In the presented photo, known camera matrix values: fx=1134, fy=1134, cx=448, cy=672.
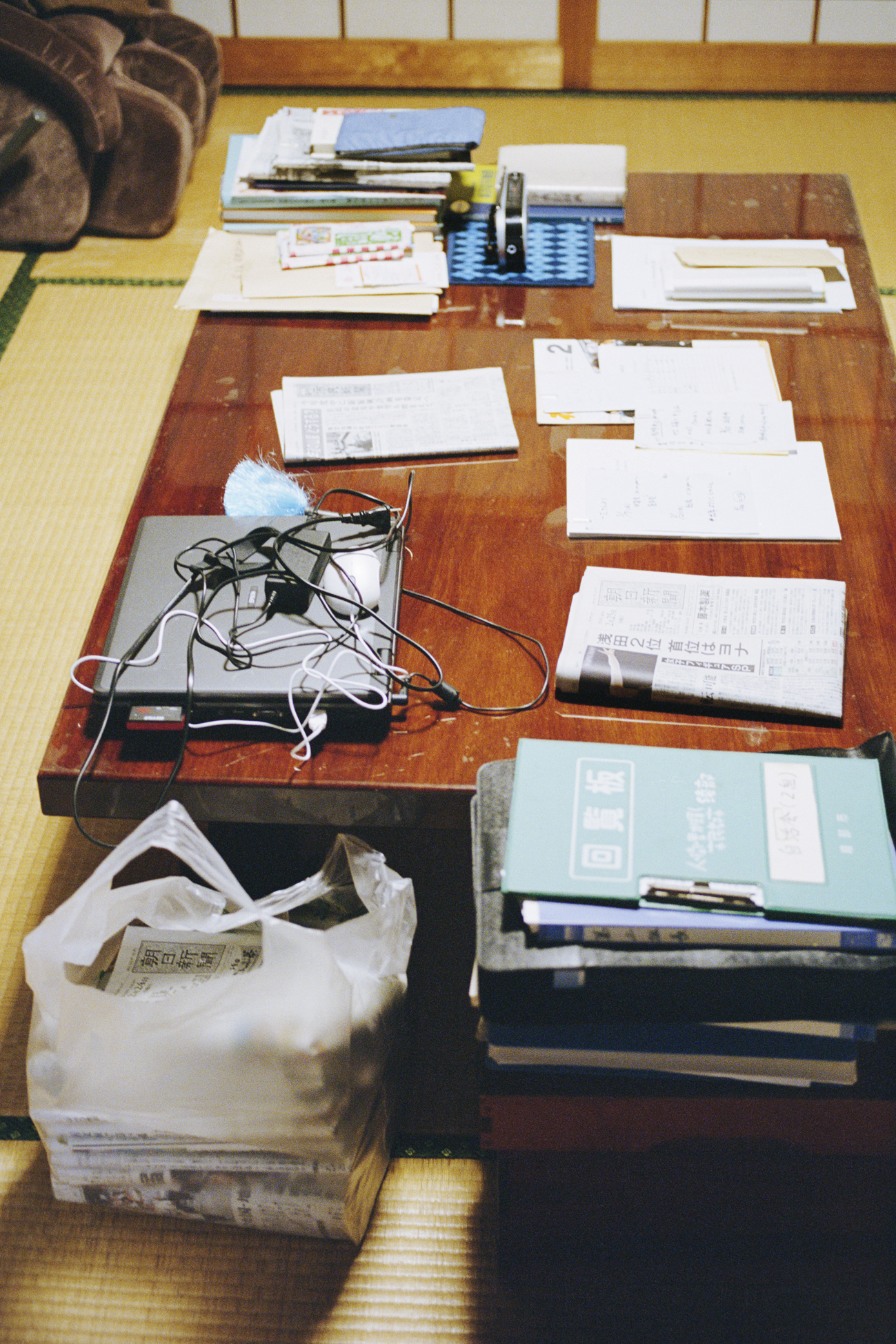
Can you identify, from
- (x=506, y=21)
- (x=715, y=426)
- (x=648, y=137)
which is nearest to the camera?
(x=715, y=426)

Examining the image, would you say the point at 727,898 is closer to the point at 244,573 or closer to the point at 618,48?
the point at 244,573

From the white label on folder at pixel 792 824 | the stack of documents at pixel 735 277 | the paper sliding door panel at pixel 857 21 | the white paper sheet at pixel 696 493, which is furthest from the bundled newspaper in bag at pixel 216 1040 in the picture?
the paper sliding door panel at pixel 857 21

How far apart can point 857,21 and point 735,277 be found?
212 cm

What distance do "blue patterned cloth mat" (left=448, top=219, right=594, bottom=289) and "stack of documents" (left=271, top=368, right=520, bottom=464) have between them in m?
0.29

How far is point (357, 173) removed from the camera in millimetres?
2002

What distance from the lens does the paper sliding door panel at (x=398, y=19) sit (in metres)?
3.39

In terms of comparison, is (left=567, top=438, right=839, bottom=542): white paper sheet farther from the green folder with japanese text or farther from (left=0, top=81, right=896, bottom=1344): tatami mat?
(left=0, top=81, right=896, bottom=1344): tatami mat

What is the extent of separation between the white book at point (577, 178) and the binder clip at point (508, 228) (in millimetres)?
84

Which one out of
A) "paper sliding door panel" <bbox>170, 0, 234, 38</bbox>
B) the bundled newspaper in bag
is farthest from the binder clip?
"paper sliding door panel" <bbox>170, 0, 234, 38</bbox>

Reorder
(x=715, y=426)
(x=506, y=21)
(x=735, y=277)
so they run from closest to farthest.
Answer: (x=715, y=426) < (x=735, y=277) < (x=506, y=21)

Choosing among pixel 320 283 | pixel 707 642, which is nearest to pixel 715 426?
pixel 707 642

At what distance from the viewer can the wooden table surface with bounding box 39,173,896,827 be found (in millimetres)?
1159

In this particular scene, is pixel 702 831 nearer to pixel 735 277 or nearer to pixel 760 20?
pixel 735 277

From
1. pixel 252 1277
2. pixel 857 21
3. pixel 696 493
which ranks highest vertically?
pixel 857 21
